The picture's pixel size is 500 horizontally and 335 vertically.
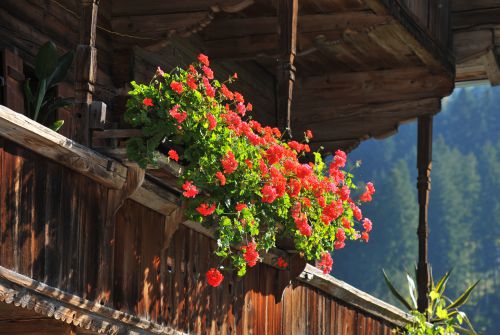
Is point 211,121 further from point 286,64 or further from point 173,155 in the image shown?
point 286,64

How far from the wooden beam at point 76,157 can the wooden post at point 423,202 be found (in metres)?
5.41

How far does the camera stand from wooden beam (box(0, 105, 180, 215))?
23.9 feet

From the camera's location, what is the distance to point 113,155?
333 inches

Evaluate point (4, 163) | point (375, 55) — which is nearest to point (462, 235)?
point (375, 55)

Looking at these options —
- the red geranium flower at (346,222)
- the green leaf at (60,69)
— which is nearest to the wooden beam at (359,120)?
the red geranium flower at (346,222)

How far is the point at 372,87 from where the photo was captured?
14859mm

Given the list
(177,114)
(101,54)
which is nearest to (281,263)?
(177,114)

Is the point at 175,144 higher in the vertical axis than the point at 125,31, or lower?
lower


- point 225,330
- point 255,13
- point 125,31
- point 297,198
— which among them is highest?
point 255,13

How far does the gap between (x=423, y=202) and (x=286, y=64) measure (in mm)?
4556

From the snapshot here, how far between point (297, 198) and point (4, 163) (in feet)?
9.26

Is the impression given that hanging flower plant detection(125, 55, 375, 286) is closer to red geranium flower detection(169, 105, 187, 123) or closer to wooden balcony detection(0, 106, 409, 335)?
red geranium flower detection(169, 105, 187, 123)

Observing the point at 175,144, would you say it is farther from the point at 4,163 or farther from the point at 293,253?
the point at 293,253

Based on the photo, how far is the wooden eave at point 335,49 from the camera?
1193 cm
